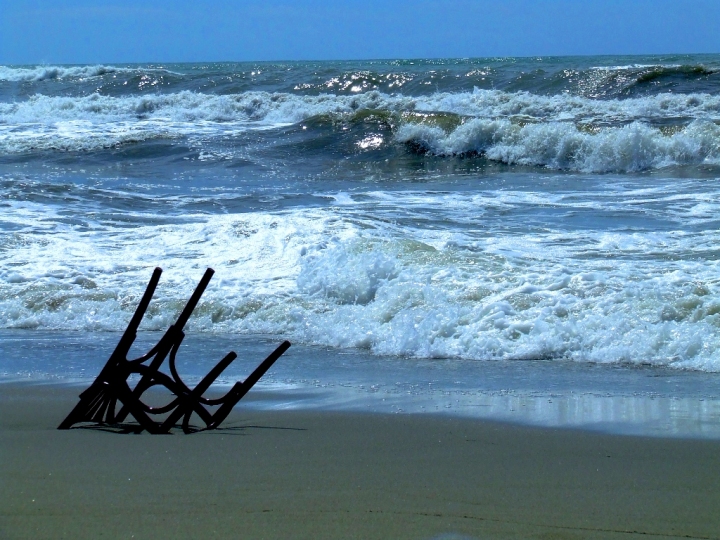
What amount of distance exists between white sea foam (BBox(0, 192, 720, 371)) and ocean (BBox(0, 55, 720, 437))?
0.02 m

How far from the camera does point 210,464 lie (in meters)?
3.03

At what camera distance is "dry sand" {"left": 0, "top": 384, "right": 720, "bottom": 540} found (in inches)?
98.3

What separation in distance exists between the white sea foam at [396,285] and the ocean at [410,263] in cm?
2

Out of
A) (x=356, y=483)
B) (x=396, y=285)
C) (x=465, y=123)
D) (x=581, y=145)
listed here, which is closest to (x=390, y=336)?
(x=396, y=285)

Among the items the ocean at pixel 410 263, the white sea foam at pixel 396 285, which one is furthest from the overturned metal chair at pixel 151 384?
the white sea foam at pixel 396 285

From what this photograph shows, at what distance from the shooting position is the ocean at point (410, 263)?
16.9ft

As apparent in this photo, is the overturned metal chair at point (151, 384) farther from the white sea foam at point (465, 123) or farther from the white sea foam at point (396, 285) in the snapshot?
the white sea foam at point (465, 123)

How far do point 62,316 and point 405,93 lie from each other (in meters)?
22.7

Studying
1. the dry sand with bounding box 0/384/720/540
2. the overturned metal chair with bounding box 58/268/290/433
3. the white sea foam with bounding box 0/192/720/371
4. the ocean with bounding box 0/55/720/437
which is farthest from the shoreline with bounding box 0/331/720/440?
the overturned metal chair with bounding box 58/268/290/433

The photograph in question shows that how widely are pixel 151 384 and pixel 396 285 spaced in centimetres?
378

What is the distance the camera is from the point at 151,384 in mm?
3328

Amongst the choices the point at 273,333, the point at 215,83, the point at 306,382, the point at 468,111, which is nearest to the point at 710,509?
the point at 306,382

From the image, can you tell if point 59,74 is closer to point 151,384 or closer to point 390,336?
point 390,336

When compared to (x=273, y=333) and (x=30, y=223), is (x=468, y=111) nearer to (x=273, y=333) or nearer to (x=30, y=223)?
(x=30, y=223)
